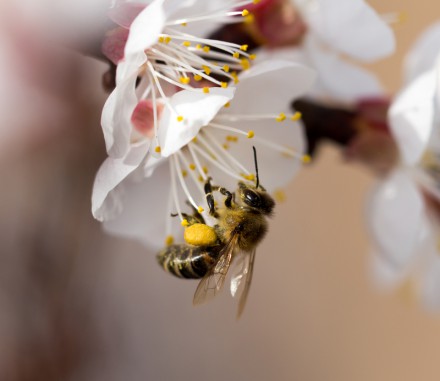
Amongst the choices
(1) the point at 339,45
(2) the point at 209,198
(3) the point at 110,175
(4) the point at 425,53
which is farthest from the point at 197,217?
(4) the point at 425,53

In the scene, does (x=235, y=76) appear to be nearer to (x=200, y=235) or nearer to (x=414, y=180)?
(x=200, y=235)

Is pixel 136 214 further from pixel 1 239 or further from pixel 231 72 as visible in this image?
pixel 1 239

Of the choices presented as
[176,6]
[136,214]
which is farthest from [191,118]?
[136,214]

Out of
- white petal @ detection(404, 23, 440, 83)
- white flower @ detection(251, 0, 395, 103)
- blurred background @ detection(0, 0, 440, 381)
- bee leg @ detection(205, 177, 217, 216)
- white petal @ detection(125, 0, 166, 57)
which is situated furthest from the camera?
blurred background @ detection(0, 0, 440, 381)

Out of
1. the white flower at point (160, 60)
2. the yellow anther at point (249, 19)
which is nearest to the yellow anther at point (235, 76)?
the white flower at point (160, 60)

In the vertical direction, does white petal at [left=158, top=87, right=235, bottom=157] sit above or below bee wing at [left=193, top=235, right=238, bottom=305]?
above

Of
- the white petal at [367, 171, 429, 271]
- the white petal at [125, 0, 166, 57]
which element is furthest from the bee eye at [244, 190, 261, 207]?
the white petal at [367, 171, 429, 271]

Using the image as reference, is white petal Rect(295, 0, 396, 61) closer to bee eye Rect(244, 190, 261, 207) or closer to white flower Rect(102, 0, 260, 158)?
white flower Rect(102, 0, 260, 158)
